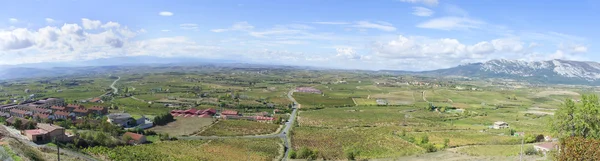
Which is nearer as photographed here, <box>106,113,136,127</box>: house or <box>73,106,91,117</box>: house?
<box>106,113,136,127</box>: house

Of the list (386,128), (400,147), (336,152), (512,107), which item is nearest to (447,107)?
(512,107)

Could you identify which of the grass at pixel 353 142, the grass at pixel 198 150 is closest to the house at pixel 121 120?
the grass at pixel 198 150

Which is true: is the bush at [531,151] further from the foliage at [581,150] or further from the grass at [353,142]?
the foliage at [581,150]

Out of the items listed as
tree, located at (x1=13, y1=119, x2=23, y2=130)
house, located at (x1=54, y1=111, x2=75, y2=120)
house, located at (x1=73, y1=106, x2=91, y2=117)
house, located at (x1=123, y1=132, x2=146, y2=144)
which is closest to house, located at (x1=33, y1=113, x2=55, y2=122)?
house, located at (x1=54, y1=111, x2=75, y2=120)

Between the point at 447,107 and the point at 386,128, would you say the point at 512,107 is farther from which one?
the point at 386,128

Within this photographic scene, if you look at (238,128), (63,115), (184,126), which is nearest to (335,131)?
(238,128)

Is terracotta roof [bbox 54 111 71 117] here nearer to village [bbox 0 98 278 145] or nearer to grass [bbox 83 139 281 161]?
village [bbox 0 98 278 145]

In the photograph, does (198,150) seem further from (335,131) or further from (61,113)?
(61,113)
